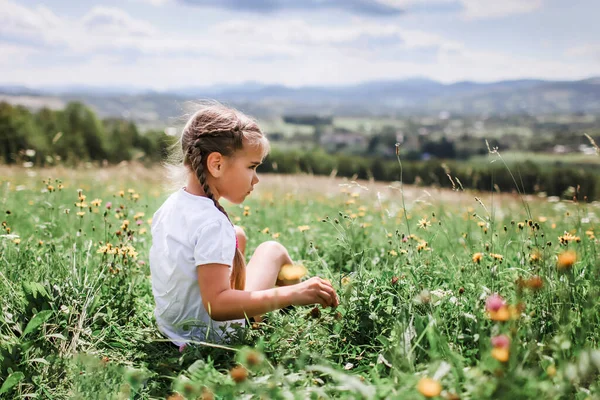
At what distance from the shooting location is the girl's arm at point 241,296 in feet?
7.09

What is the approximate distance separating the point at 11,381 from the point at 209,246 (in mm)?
993

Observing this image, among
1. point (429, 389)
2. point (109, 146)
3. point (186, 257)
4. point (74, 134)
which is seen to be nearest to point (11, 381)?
point (186, 257)

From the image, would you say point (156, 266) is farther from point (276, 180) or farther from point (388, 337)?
point (276, 180)

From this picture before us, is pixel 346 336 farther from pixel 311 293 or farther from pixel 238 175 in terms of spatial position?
pixel 238 175

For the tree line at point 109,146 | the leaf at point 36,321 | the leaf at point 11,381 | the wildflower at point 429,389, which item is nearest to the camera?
the wildflower at point 429,389

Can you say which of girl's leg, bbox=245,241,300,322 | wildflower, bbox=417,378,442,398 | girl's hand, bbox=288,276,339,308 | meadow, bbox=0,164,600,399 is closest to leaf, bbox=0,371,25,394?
meadow, bbox=0,164,600,399

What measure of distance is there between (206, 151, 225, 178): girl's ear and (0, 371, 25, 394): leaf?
1.20m

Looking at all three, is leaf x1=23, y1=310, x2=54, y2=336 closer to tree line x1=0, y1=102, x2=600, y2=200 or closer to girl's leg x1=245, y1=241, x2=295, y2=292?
girl's leg x1=245, y1=241, x2=295, y2=292

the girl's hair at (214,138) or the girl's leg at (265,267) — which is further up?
the girl's hair at (214,138)

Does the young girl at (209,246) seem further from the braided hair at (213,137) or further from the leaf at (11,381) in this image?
the leaf at (11,381)

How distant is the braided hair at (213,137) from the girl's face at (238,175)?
0.12ft

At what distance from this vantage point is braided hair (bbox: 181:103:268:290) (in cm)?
242

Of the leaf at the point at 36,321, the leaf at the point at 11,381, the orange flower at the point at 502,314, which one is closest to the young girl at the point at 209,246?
the leaf at the point at 36,321

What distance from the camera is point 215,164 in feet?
7.98
